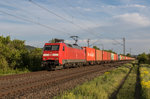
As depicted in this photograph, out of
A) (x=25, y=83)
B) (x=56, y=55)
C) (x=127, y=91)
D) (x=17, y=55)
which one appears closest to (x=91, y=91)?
(x=127, y=91)

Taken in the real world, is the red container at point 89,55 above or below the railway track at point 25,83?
above

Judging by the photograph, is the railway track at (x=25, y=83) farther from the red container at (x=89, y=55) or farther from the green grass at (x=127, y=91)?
the red container at (x=89, y=55)

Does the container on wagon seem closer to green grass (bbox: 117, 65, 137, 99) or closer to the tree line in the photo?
the tree line

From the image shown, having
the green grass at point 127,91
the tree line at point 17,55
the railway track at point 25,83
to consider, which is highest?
the tree line at point 17,55

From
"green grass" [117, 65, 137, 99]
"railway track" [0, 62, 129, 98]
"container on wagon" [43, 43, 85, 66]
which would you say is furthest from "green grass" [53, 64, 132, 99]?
"container on wagon" [43, 43, 85, 66]

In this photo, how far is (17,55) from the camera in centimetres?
2092

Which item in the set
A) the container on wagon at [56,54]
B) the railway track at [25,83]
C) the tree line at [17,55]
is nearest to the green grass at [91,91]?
the railway track at [25,83]

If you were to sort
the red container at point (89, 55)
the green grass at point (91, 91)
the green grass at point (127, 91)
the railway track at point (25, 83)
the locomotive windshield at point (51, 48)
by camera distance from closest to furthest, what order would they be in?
the green grass at point (91, 91) < the green grass at point (127, 91) < the railway track at point (25, 83) < the locomotive windshield at point (51, 48) < the red container at point (89, 55)

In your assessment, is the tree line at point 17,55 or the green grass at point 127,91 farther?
the tree line at point 17,55

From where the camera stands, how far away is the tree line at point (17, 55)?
64.1 ft

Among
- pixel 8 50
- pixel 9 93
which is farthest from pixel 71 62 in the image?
pixel 9 93

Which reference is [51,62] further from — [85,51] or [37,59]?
[85,51]

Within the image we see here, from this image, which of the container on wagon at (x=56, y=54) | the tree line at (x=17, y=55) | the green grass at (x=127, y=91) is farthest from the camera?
the container on wagon at (x=56, y=54)

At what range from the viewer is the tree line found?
1953cm
